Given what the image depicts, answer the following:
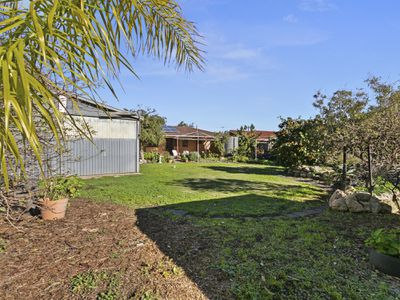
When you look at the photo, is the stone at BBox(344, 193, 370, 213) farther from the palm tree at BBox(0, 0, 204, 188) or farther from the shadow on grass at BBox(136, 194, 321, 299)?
the palm tree at BBox(0, 0, 204, 188)

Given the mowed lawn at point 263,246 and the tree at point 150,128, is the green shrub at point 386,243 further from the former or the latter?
the tree at point 150,128

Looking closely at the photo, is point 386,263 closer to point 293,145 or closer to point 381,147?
point 381,147

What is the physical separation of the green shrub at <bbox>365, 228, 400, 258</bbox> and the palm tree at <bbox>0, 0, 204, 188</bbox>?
9.72 feet

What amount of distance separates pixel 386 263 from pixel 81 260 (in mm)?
3555

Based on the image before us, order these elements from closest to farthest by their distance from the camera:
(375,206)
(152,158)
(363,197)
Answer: (375,206)
(363,197)
(152,158)

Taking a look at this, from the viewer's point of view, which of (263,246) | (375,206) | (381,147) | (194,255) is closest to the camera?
(194,255)

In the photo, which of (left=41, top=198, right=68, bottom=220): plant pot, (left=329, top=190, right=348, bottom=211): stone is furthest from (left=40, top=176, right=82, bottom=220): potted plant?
(left=329, top=190, right=348, bottom=211): stone

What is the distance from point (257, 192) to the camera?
8828 millimetres

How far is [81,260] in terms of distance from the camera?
3268 mm

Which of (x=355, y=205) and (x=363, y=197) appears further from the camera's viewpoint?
(x=363, y=197)

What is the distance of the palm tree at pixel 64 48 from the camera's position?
2.61ft

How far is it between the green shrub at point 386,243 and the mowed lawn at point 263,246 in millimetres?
259

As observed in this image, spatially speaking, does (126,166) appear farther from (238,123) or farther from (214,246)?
(238,123)

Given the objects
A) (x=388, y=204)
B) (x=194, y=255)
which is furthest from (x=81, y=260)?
(x=388, y=204)
